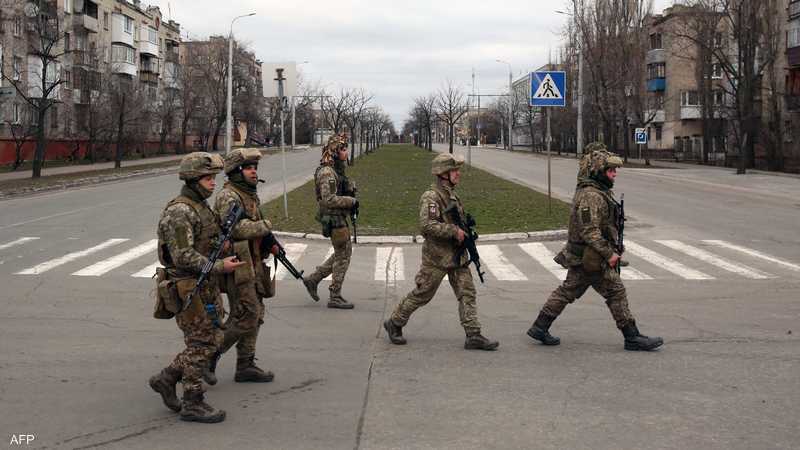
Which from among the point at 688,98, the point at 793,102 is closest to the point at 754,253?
the point at 793,102

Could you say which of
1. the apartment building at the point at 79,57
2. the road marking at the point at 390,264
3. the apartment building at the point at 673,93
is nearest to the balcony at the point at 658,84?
the apartment building at the point at 673,93

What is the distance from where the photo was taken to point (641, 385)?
609 cm

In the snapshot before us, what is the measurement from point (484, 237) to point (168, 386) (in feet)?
34.8

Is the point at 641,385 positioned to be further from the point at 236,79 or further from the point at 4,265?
the point at 236,79

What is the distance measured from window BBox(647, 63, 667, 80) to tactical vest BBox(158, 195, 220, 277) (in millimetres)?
66682

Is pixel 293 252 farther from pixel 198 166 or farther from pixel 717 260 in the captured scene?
pixel 198 166

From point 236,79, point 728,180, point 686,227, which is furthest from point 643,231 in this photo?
point 236,79

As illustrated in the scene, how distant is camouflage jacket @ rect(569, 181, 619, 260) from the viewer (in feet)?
23.0

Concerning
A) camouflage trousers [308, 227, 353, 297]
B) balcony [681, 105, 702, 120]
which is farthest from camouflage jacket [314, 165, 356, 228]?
balcony [681, 105, 702, 120]

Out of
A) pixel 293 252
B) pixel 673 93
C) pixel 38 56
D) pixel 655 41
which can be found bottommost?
pixel 293 252

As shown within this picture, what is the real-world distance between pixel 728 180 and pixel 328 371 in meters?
32.3

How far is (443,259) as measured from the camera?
7.25 meters

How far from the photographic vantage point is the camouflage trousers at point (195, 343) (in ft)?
17.4

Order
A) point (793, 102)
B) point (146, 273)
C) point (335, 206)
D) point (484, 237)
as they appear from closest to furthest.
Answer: point (335, 206)
point (146, 273)
point (484, 237)
point (793, 102)
